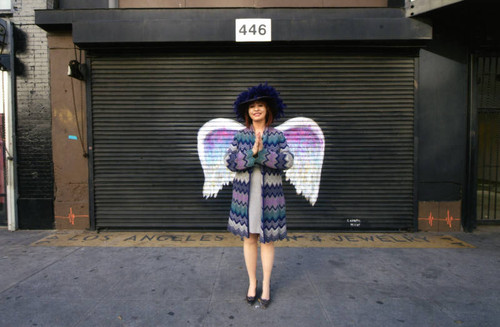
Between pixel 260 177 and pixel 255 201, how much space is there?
24cm

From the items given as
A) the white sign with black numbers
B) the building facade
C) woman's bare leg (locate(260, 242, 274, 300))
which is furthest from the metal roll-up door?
woman's bare leg (locate(260, 242, 274, 300))

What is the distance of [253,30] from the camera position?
16.0 ft

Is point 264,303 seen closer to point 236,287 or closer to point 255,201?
point 236,287

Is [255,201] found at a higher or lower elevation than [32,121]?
lower

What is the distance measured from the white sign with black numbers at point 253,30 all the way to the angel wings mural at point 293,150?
4.99 feet

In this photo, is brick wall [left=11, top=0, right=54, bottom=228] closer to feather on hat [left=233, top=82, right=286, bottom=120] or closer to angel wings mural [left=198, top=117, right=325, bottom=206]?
angel wings mural [left=198, top=117, right=325, bottom=206]

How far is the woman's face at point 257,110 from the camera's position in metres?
2.62

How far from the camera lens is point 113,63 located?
524cm

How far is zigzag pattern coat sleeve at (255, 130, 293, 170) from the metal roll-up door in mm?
2666

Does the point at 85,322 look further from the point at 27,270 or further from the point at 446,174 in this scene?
the point at 446,174

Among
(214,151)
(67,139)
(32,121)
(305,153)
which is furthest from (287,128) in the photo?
(32,121)

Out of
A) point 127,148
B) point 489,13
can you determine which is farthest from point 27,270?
point 489,13

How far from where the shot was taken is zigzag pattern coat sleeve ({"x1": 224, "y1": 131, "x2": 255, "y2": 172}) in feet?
8.24

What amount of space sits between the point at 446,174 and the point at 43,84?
8.03 metres
